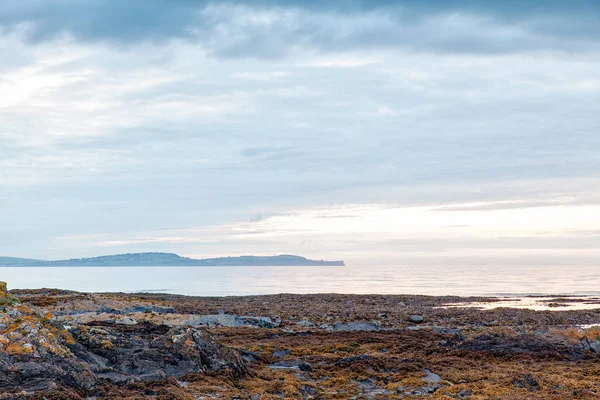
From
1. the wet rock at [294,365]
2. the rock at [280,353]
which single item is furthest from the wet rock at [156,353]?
the rock at [280,353]

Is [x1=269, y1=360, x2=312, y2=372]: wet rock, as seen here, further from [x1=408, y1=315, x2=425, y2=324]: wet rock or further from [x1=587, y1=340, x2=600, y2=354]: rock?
[x1=408, y1=315, x2=425, y2=324]: wet rock

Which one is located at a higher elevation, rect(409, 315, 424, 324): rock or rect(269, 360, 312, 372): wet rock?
rect(269, 360, 312, 372): wet rock

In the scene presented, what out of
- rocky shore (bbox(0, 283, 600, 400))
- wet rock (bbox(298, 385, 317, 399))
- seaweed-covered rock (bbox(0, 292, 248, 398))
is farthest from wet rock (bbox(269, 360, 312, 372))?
wet rock (bbox(298, 385, 317, 399))

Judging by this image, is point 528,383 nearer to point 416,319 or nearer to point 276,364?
point 276,364

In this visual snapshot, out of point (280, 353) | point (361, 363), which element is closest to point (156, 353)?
point (361, 363)

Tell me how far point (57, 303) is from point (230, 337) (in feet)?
64.8

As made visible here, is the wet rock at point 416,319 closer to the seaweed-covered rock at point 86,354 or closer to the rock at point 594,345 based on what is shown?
the rock at point 594,345

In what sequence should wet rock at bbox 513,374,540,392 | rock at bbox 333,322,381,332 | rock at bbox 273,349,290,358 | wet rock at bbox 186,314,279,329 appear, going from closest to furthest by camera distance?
wet rock at bbox 513,374,540,392 → rock at bbox 273,349,290,358 → rock at bbox 333,322,381,332 → wet rock at bbox 186,314,279,329

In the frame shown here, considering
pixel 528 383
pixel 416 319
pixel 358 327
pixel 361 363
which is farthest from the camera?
pixel 416 319

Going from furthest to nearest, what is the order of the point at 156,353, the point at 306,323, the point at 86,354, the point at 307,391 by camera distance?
the point at 306,323
the point at 156,353
the point at 307,391
the point at 86,354

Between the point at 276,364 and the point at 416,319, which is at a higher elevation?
the point at 276,364

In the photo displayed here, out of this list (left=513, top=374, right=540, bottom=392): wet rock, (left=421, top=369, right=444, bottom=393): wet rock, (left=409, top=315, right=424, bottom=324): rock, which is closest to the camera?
(left=421, top=369, right=444, bottom=393): wet rock

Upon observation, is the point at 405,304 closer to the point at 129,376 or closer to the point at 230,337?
the point at 230,337

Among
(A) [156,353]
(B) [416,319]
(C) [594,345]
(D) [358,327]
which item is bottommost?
(B) [416,319]
